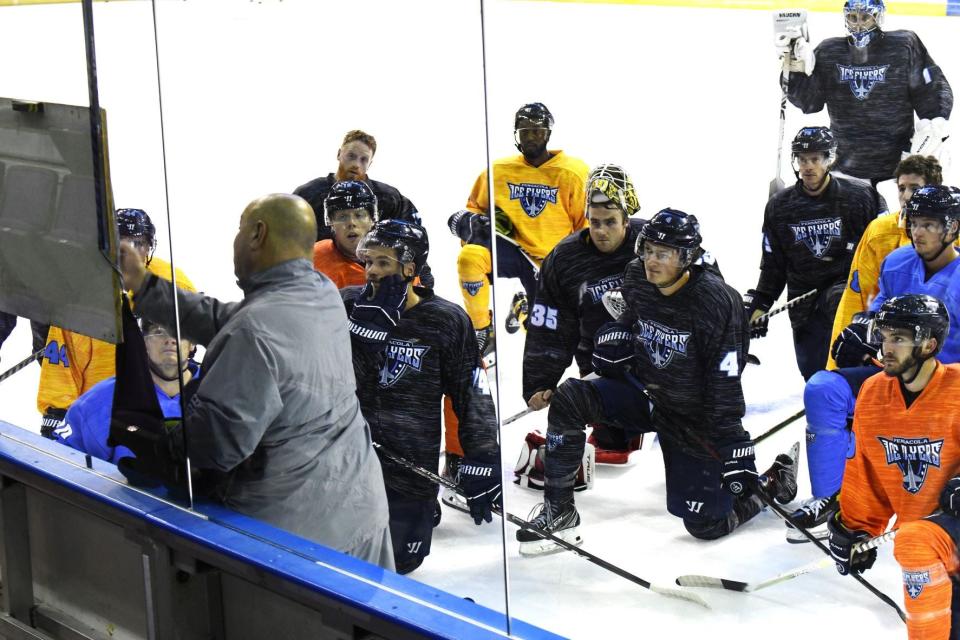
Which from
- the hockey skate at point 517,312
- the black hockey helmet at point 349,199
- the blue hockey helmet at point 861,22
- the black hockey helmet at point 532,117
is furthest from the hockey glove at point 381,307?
the blue hockey helmet at point 861,22

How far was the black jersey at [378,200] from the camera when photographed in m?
2.08

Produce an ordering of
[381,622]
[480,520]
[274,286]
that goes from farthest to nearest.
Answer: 1. [480,520]
2. [274,286]
3. [381,622]

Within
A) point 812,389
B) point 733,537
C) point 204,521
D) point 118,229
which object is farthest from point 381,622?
point 812,389

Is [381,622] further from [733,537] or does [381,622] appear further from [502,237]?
[502,237]

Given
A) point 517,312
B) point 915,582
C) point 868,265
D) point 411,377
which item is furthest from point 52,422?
point 868,265

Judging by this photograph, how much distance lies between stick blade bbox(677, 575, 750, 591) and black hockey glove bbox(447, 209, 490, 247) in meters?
0.70

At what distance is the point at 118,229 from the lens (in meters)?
2.03

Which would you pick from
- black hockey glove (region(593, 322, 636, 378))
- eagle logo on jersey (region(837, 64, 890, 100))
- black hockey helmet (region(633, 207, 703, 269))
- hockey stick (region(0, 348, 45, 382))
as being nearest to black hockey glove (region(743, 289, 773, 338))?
black hockey glove (region(593, 322, 636, 378))

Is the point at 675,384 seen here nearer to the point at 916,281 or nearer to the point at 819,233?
the point at 916,281

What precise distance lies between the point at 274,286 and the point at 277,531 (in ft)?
1.27

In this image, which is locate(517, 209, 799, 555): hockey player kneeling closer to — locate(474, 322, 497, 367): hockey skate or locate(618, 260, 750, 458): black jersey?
locate(618, 260, 750, 458): black jersey

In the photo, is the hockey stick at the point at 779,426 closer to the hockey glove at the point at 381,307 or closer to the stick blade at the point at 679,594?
the stick blade at the point at 679,594

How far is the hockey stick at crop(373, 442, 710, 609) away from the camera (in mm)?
2125

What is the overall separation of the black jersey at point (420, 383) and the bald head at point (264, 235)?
0.20 m
